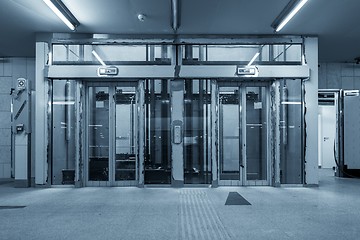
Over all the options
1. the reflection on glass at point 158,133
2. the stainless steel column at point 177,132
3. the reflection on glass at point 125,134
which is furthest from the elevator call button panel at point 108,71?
the stainless steel column at point 177,132

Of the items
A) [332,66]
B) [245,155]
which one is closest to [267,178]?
[245,155]

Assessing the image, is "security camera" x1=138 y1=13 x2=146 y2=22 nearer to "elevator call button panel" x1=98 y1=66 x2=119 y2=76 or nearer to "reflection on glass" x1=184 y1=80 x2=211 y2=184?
"elevator call button panel" x1=98 y1=66 x2=119 y2=76

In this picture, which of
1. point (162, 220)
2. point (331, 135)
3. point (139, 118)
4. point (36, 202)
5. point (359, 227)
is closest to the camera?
point (359, 227)

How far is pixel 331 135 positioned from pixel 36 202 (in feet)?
39.1

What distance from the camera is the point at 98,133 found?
8.64 meters

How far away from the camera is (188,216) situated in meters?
5.14

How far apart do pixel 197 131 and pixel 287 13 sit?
312 cm

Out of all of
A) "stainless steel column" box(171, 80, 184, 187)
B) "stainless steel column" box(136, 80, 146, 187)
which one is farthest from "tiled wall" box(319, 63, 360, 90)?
"stainless steel column" box(136, 80, 146, 187)

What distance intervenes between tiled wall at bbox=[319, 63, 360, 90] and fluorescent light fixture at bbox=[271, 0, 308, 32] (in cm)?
366

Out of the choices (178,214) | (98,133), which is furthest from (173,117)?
(178,214)

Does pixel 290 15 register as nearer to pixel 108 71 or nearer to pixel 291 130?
pixel 291 130

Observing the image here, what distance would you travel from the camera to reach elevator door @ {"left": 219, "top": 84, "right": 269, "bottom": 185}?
863 centimetres

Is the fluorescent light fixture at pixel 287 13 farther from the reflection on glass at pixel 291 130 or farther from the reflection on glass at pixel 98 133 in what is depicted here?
the reflection on glass at pixel 98 133

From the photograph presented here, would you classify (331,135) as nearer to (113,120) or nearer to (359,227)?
(113,120)
